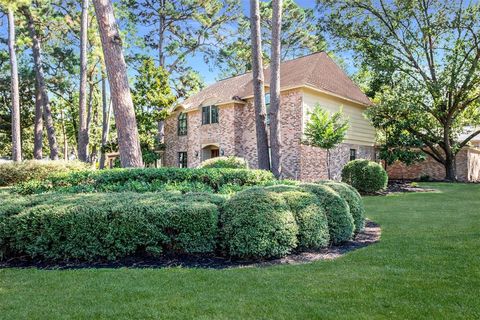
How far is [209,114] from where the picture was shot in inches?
808

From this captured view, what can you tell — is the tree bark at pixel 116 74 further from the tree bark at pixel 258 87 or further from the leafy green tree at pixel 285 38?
the leafy green tree at pixel 285 38

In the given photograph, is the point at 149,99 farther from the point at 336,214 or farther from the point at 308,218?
the point at 308,218

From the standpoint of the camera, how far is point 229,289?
3.47 m

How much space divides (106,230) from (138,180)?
10.4ft

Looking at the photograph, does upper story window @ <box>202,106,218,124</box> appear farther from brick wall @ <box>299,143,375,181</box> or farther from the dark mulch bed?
the dark mulch bed

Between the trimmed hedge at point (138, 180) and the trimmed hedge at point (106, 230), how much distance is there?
2.67m

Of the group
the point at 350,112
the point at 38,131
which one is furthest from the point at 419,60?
the point at 38,131

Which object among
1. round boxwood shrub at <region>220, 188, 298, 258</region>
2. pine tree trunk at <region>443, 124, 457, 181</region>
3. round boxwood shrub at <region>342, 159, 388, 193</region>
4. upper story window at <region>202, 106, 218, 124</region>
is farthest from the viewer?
upper story window at <region>202, 106, 218, 124</region>

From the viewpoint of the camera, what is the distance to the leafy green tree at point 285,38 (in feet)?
81.5

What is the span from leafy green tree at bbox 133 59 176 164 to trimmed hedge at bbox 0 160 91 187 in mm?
9291

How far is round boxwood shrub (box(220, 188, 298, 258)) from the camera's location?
4.58 m

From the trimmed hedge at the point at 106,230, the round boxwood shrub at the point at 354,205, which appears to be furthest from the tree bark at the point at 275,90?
the trimmed hedge at the point at 106,230

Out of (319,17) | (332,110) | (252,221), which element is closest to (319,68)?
(332,110)

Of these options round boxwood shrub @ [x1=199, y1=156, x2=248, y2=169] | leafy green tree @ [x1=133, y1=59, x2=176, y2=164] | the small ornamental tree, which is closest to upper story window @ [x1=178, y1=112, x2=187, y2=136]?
leafy green tree @ [x1=133, y1=59, x2=176, y2=164]
